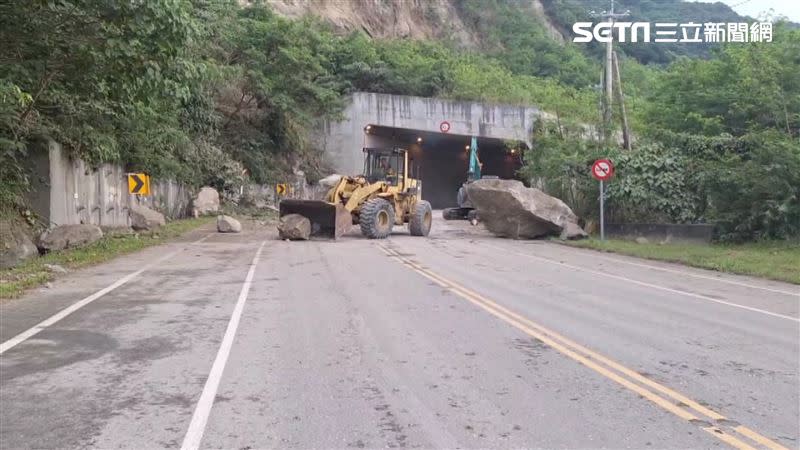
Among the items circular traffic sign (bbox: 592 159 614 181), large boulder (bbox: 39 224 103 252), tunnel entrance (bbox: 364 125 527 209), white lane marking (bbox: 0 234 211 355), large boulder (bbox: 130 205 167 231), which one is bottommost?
white lane marking (bbox: 0 234 211 355)

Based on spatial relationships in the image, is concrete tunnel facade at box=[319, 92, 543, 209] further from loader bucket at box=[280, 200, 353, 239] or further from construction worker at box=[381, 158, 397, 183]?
loader bucket at box=[280, 200, 353, 239]

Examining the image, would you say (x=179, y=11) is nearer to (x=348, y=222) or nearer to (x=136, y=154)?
(x=348, y=222)

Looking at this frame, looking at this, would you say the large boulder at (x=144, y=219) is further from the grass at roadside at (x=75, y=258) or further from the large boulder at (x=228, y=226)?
the large boulder at (x=228, y=226)

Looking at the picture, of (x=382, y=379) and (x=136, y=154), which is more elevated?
(x=136, y=154)

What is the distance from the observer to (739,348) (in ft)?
27.4

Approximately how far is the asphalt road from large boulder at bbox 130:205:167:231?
15190 millimetres

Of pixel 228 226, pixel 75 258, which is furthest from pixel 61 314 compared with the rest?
pixel 228 226

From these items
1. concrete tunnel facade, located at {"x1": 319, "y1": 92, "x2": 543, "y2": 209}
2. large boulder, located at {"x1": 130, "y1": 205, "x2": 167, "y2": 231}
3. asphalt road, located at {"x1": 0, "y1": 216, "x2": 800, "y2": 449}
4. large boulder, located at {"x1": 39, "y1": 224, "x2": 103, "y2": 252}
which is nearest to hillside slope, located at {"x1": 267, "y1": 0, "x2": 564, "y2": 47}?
concrete tunnel facade, located at {"x1": 319, "y1": 92, "x2": 543, "y2": 209}

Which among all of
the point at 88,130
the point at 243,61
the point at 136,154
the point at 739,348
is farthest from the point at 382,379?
the point at 243,61

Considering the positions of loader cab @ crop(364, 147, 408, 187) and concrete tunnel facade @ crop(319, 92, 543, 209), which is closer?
loader cab @ crop(364, 147, 408, 187)

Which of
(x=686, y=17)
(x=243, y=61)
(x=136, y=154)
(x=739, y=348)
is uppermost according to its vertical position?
(x=686, y=17)

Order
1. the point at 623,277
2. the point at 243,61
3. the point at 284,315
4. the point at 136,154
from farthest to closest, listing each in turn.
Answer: the point at 243,61 < the point at 136,154 < the point at 623,277 < the point at 284,315

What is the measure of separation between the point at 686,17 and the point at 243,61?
8247 cm

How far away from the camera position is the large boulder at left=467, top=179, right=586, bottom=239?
88.2 feet
